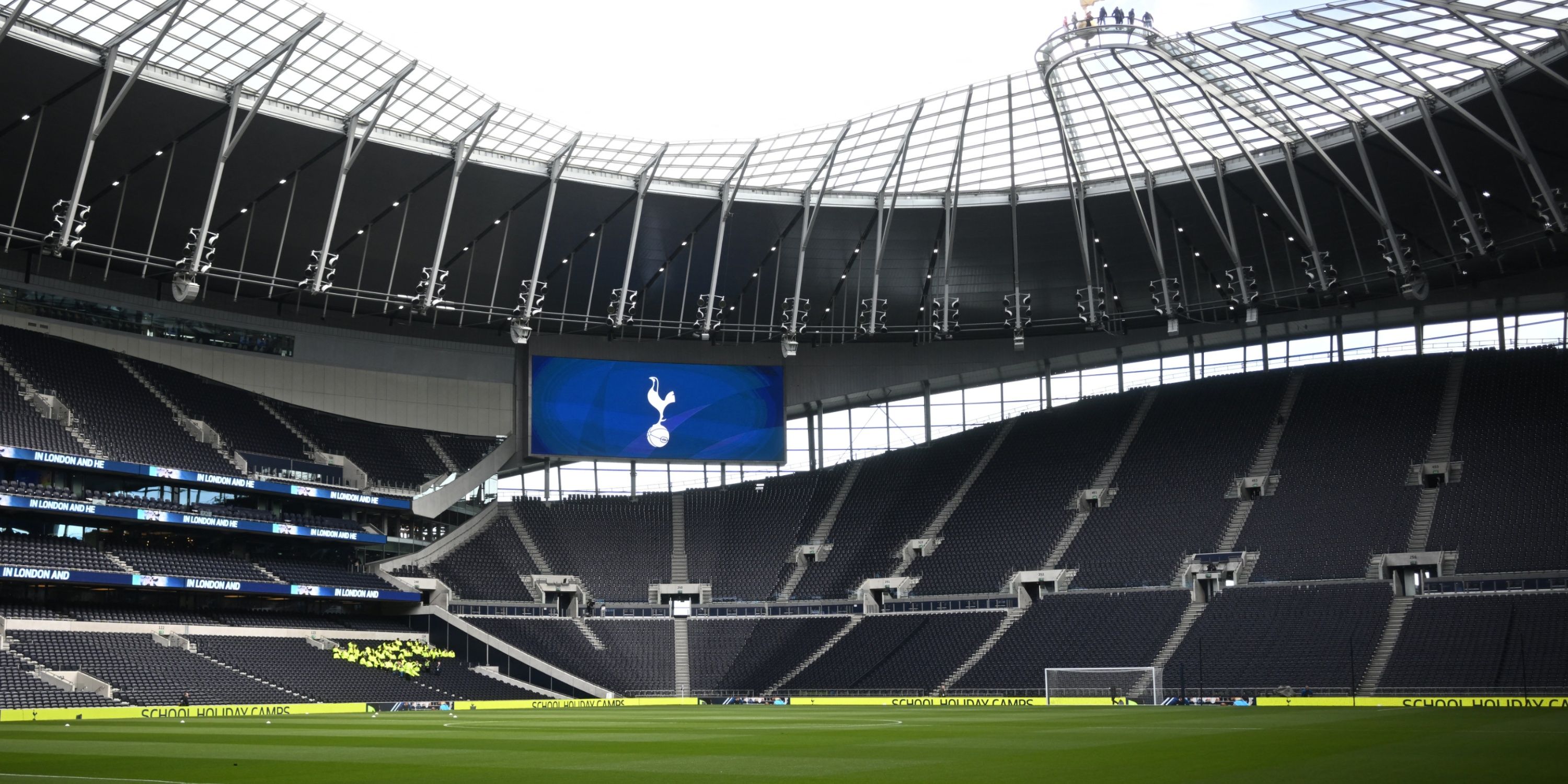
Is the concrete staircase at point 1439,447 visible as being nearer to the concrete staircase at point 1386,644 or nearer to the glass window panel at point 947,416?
the concrete staircase at point 1386,644

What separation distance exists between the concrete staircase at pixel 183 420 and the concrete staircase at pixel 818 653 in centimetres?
2549

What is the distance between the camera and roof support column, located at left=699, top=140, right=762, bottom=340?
2275 inches

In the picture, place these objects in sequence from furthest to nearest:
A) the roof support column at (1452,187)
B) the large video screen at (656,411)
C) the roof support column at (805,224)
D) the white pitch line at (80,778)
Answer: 1. the large video screen at (656,411)
2. the roof support column at (805,224)
3. the roof support column at (1452,187)
4. the white pitch line at (80,778)

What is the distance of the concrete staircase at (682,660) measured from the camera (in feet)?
206

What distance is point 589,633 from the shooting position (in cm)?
6456

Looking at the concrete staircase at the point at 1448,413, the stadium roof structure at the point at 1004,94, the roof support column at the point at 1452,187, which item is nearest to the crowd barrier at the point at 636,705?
the concrete staircase at the point at 1448,413

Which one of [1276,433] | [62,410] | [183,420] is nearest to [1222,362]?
[1276,433]

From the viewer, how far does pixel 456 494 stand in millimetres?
66875

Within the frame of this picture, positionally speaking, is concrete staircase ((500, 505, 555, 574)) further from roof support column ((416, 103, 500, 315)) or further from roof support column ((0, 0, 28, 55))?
roof support column ((0, 0, 28, 55))

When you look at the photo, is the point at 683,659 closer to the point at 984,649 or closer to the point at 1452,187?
the point at 984,649

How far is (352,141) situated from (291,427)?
19.3 metres

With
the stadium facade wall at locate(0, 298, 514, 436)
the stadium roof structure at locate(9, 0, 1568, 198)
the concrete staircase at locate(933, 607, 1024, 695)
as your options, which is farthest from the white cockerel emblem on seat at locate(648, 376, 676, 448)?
the concrete staircase at locate(933, 607, 1024, 695)

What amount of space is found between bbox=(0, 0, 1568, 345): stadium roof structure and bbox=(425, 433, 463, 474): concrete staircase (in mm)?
7079

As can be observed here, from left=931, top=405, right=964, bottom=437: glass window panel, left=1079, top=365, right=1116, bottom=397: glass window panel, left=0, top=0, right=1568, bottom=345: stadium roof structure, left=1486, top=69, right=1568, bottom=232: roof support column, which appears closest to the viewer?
left=1486, top=69, right=1568, bottom=232: roof support column
